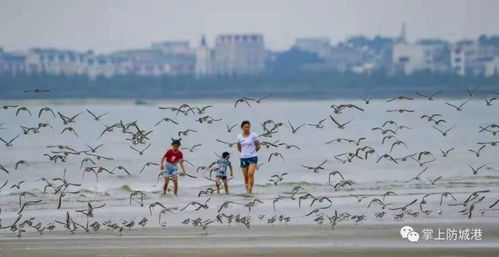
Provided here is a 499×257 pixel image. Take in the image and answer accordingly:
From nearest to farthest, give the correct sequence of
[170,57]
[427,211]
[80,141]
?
1. [427,211]
2. [80,141]
3. [170,57]

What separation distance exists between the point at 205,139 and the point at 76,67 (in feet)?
249

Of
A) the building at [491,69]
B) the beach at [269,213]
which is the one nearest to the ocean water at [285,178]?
the beach at [269,213]

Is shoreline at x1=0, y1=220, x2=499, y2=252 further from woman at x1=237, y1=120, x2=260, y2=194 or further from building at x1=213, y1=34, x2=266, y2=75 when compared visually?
building at x1=213, y1=34, x2=266, y2=75

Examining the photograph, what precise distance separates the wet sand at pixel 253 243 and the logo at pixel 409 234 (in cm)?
7

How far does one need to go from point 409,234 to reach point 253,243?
64.6 inches

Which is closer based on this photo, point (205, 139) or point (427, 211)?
point (427, 211)

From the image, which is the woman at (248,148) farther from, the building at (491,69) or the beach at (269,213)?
the building at (491,69)

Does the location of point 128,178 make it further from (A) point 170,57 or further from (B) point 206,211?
(A) point 170,57

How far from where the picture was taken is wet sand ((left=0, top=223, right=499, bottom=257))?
12189 millimetres

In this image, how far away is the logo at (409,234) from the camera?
1266 centimetres

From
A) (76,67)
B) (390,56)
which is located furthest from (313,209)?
A: (390,56)

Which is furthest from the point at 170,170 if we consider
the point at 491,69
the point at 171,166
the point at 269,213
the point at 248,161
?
the point at 491,69

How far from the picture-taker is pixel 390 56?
452ft

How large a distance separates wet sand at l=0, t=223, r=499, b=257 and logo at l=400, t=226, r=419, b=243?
0.23ft
